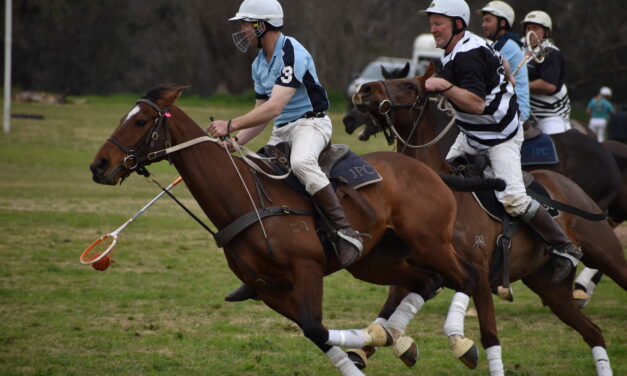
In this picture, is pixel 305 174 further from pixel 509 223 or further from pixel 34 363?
pixel 34 363

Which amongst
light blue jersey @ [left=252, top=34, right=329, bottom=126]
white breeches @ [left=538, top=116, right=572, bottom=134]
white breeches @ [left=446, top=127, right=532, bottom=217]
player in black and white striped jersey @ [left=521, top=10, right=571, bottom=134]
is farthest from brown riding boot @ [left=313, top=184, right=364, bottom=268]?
white breeches @ [left=538, top=116, right=572, bottom=134]

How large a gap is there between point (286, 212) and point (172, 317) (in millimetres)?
3780

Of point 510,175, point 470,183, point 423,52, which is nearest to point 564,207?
point 510,175

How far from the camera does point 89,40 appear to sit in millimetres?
57750

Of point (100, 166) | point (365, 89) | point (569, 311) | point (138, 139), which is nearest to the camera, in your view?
point (100, 166)

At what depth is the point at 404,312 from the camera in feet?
23.4

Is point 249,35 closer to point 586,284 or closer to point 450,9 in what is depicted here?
point 450,9

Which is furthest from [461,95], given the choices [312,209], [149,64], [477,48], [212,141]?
[149,64]

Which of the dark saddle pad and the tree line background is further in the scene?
the tree line background

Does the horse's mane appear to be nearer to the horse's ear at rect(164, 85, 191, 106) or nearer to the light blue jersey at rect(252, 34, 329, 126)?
the horse's ear at rect(164, 85, 191, 106)

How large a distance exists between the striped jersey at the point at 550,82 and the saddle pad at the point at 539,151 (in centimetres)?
91

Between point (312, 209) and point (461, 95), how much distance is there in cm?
140

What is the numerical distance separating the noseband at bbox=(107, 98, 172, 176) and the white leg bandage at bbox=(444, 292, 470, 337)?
7.64 ft

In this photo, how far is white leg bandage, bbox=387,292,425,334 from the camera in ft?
23.1
